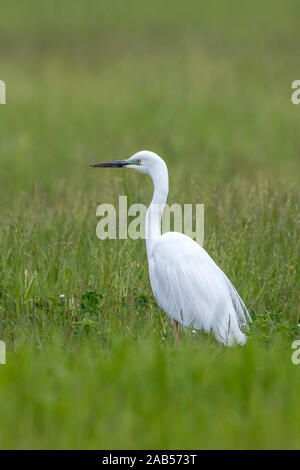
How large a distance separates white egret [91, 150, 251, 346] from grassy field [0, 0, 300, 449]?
0.52 ft

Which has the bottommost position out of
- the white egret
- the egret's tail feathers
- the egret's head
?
the egret's tail feathers

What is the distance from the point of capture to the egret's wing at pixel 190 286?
5.33m

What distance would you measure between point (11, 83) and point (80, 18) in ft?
34.1

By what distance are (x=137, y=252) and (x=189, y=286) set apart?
4.36ft

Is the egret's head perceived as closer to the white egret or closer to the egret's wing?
the white egret

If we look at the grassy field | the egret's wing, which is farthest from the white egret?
the grassy field

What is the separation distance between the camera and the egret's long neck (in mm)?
5715

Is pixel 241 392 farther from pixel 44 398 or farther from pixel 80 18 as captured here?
pixel 80 18

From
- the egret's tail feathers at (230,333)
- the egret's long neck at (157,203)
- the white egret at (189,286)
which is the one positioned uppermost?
the egret's long neck at (157,203)

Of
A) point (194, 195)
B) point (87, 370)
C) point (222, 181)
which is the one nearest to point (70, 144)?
point (222, 181)

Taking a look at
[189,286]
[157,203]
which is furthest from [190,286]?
[157,203]

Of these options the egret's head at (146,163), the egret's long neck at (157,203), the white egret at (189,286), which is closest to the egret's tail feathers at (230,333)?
the white egret at (189,286)

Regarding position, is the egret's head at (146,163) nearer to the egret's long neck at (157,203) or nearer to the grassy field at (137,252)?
the egret's long neck at (157,203)
